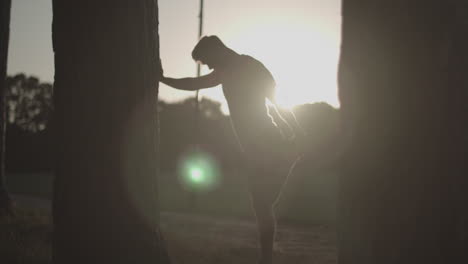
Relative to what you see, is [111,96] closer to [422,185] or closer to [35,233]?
[422,185]

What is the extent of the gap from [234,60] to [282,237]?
5.31 m

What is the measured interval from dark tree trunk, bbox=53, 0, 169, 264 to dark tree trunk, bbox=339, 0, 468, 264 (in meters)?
1.66

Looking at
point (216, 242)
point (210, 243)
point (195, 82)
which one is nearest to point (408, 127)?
point (195, 82)

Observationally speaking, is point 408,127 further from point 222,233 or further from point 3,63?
point 3,63

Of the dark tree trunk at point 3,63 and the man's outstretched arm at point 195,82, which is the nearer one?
the man's outstretched arm at point 195,82

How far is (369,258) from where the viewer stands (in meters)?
2.56

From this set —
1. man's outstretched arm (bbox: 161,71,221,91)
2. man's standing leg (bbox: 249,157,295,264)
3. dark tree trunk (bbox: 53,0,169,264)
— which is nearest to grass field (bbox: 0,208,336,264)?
man's standing leg (bbox: 249,157,295,264)

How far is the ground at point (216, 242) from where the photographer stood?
5777mm

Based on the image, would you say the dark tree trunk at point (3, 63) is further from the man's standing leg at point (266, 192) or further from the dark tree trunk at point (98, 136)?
the dark tree trunk at point (98, 136)

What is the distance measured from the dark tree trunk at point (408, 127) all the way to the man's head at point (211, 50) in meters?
2.34

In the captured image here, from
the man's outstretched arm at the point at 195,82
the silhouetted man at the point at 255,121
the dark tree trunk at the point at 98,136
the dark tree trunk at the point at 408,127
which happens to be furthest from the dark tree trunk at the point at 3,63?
the dark tree trunk at the point at 408,127

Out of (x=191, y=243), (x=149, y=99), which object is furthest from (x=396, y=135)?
(x=191, y=243)

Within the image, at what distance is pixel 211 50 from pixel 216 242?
3.88 m

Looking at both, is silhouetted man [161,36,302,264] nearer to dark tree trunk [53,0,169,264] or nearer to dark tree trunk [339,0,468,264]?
dark tree trunk [53,0,169,264]
